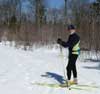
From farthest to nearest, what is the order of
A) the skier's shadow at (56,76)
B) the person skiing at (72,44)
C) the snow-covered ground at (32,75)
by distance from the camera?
the skier's shadow at (56,76)
the person skiing at (72,44)
the snow-covered ground at (32,75)

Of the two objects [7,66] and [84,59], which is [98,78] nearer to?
[7,66]

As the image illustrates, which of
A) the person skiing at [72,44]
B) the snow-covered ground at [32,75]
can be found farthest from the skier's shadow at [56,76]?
the person skiing at [72,44]

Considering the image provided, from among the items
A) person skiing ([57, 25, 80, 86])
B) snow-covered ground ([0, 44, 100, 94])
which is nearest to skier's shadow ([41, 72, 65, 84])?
snow-covered ground ([0, 44, 100, 94])

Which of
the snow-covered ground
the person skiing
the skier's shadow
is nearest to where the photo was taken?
the snow-covered ground

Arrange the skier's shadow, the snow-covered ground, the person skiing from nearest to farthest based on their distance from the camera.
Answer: the snow-covered ground
the person skiing
the skier's shadow

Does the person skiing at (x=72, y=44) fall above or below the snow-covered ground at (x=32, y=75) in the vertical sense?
above

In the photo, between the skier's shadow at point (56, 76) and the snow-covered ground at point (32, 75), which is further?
the skier's shadow at point (56, 76)

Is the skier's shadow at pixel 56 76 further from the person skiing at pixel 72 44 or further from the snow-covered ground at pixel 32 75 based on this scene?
the person skiing at pixel 72 44

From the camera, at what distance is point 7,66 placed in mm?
12500

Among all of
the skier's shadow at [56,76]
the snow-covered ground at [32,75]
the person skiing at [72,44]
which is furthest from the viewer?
the skier's shadow at [56,76]

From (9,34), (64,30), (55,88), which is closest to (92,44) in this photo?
(64,30)

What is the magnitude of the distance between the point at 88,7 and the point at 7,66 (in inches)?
1141

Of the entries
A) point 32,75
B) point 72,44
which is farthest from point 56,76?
point 72,44

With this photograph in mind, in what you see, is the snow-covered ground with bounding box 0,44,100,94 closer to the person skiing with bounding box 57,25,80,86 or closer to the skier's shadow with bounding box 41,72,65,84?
the skier's shadow with bounding box 41,72,65,84
